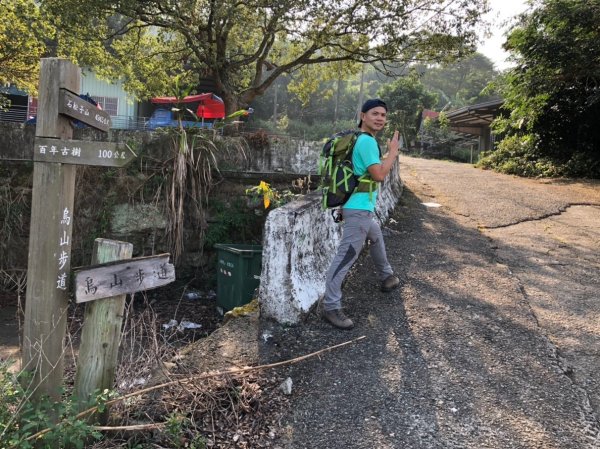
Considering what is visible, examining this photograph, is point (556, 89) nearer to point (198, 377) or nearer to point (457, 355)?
point (457, 355)

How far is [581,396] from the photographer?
3.09m

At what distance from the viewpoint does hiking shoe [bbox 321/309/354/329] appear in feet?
13.0

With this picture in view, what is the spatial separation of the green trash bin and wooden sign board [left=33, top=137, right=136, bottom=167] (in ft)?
11.0

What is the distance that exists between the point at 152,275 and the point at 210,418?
0.96 meters

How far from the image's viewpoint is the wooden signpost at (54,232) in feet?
8.98

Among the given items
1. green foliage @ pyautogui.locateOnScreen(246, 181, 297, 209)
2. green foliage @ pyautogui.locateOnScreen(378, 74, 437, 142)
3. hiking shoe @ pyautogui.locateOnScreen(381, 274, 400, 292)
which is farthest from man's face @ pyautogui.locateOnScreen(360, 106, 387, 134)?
green foliage @ pyautogui.locateOnScreen(378, 74, 437, 142)

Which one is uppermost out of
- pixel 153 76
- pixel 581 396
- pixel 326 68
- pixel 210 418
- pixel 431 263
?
pixel 326 68

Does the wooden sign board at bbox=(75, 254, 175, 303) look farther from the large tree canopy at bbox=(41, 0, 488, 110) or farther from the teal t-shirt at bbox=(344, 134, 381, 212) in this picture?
the large tree canopy at bbox=(41, 0, 488, 110)

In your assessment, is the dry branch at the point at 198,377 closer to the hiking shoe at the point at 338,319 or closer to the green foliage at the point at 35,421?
the green foliage at the point at 35,421

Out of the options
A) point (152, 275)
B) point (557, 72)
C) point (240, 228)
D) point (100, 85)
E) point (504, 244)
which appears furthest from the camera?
point (100, 85)

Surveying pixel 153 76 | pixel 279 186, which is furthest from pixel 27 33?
pixel 279 186

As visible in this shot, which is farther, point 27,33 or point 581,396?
point 27,33

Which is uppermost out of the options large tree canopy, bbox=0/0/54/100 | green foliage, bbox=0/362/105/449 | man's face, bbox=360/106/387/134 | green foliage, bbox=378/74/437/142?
green foliage, bbox=378/74/437/142

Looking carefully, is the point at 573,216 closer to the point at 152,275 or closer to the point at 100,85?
the point at 152,275
